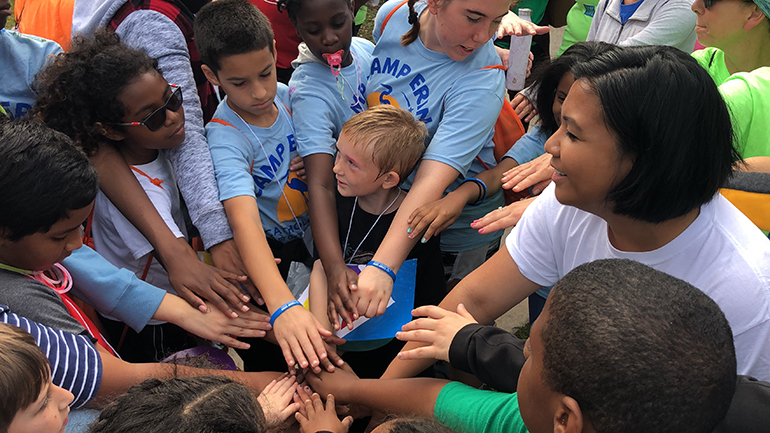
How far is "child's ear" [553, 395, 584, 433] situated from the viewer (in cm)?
97

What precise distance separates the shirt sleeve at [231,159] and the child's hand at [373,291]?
569mm

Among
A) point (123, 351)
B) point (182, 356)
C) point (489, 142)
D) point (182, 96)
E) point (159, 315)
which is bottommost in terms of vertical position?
point (123, 351)

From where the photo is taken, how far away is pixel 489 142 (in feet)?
7.96

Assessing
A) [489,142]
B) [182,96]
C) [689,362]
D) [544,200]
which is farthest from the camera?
[489,142]

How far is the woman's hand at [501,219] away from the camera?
1.90 metres

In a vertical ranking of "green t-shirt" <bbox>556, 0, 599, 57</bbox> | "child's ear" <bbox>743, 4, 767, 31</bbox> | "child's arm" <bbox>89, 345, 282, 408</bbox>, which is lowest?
"child's arm" <bbox>89, 345, 282, 408</bbox>

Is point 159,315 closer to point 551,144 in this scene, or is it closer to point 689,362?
point 551,144

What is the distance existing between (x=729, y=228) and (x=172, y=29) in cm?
224

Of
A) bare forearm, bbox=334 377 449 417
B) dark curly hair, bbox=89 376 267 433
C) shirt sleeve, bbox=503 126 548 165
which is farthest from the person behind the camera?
shirt sleeve, bbox=503 126 548 165

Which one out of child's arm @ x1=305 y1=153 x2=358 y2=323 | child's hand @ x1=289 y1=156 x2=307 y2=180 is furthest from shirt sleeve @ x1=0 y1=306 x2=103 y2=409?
child's hand @ x1=289 y1=156 x2=307 y2=180

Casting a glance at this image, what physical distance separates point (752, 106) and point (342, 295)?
1603 mm

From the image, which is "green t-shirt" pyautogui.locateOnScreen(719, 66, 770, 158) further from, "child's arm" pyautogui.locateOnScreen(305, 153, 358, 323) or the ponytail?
"child's arm" pyautogui.locateOnScreen(305, 153, 358, 323)

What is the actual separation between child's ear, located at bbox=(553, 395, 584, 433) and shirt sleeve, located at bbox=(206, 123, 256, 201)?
57.1 inches

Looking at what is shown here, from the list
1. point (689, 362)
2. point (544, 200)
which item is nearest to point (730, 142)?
point (544, 200)
